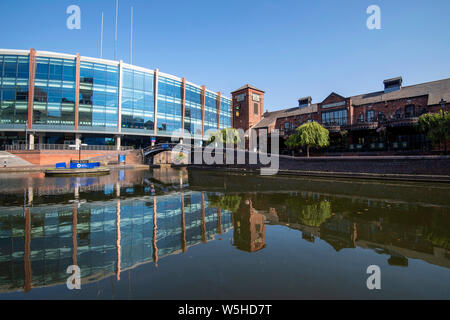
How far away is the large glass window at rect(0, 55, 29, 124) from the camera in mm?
42906

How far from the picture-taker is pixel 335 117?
125 feet

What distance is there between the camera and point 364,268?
14.6 feet

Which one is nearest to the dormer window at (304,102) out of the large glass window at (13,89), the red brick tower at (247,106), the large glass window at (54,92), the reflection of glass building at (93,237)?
the red brick tower at (247,106)

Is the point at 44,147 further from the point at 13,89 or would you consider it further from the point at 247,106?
the point at 247,106

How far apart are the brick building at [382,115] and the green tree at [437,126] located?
362 cm

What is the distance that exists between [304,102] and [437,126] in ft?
84.9

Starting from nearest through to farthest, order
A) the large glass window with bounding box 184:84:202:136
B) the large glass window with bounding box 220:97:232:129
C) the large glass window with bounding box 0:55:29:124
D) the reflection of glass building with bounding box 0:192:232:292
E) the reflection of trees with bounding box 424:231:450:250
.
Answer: the reflection of glass building with bounding box 0:192:232:292 < the reflection of trees with bounding box 424:231:450:250 < the large glass window with bounding box 0:55:29:124 < the large glass window with bounding box 184:84:202:136 < the large glass window with bounding box 220:97:232:129

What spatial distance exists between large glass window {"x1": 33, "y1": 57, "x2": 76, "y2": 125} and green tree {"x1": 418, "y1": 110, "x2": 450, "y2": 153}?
59454 mm

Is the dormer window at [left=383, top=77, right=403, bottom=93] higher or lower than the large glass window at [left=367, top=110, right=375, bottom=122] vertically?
higher

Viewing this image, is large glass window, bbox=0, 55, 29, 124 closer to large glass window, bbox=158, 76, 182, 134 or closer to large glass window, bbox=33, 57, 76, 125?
large glass window, bbox=33, 57, 76, 125

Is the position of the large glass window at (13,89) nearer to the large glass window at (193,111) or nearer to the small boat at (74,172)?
the small boat at (74,172)

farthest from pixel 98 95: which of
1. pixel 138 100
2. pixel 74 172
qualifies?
pixel 74 172

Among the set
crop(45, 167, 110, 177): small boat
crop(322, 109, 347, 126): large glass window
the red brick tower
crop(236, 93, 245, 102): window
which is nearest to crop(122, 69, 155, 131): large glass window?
the red brick tower

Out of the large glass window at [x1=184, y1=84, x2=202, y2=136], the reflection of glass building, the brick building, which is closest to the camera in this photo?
the reflection of glass building
